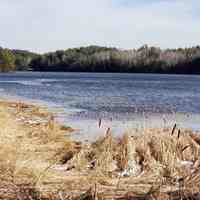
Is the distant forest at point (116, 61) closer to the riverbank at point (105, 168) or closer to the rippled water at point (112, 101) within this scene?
the rippled water at point (112, 101)

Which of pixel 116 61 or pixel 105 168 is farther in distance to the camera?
pixel 116 61

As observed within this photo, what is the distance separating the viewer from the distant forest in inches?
5753

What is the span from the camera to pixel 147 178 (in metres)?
8.73

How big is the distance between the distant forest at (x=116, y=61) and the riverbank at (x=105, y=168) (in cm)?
12951

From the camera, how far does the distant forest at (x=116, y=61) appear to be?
479ft

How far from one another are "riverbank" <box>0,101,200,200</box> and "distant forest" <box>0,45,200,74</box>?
12951cm

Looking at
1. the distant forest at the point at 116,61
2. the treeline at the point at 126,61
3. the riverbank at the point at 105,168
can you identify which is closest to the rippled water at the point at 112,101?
the riverbank at the point at 105,168

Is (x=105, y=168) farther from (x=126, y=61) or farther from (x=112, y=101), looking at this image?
(x=126, y=61)

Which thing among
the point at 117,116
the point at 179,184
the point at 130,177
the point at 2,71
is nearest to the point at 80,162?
the point at 130,177

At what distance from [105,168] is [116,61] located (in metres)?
156

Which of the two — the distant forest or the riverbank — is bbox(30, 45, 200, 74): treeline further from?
the riverbank

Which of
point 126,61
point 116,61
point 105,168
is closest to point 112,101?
point 105,168

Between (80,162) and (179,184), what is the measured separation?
3157 millimetres

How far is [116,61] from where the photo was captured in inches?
6491
